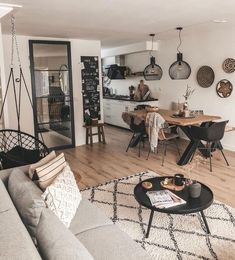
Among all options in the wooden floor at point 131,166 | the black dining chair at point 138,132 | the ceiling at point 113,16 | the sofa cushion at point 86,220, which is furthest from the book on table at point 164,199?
the black dining chair at point 138,132

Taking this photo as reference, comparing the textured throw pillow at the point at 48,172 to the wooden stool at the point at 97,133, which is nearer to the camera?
the textured throw pillow at the point at 48,172

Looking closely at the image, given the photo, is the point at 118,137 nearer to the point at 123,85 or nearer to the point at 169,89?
the point at 169,89

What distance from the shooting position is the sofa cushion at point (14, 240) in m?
1.12

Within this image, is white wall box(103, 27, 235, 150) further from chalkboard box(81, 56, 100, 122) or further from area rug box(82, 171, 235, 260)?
area rug box(82, 171, 235, 260)

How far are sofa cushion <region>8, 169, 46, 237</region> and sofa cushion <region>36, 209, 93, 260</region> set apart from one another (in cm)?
11

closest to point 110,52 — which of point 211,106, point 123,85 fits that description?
point 123,85

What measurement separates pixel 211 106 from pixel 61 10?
351 centimetres

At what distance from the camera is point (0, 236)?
1.26 m

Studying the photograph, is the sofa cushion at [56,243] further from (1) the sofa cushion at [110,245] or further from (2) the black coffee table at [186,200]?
(2) the black coffee table at [186,200]

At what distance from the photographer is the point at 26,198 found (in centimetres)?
182

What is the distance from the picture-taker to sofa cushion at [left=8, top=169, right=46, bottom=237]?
1651mm

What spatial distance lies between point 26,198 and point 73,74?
4324mm

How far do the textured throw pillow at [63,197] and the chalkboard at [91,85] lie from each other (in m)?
4.08

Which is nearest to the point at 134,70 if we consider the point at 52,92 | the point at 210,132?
the point at 52,92
